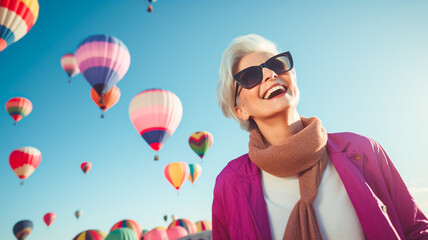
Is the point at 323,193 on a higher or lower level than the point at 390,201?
higher

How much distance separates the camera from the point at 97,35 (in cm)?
1844

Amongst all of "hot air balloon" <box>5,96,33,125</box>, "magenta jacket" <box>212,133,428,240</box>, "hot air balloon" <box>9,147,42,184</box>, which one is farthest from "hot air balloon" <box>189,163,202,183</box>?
"magenta jacket" <box>212,133,428,240</box>

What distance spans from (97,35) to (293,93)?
1986 centimetres

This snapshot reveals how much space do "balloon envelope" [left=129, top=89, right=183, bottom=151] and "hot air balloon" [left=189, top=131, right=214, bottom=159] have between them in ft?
30.6

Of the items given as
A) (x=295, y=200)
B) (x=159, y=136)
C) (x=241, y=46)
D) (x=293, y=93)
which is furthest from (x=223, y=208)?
(x=159, y=136)

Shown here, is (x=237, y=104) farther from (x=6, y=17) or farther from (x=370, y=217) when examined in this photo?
(x=6, y=17)

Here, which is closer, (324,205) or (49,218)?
(324,205)

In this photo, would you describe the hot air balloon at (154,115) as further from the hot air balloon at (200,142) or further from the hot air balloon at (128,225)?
the hot air balloon at (128,225)

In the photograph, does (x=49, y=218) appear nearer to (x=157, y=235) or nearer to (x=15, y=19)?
(x=157, y=235)

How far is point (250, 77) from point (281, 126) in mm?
478

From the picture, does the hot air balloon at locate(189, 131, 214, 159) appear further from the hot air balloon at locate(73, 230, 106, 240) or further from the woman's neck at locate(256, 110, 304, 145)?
the woman's neck at locate(256, 110, 304, 145)

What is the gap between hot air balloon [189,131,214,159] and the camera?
29.0 m

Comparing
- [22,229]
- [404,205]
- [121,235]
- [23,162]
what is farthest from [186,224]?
[404,205]

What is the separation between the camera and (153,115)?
62.3ft
